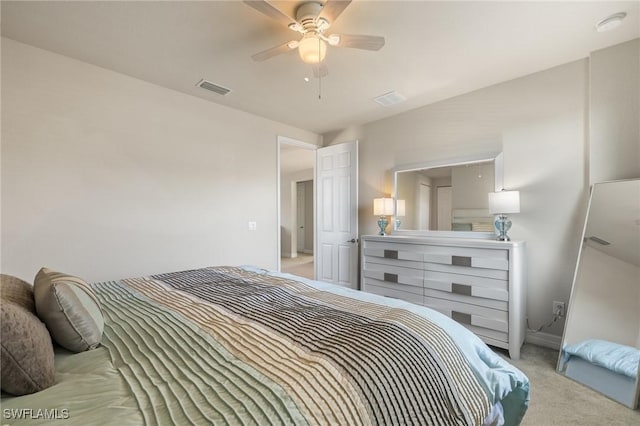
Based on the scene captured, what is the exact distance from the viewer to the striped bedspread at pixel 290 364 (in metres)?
0.67

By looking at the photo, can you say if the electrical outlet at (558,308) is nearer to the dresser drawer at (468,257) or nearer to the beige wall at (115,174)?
the dresser drawer at (468,257)

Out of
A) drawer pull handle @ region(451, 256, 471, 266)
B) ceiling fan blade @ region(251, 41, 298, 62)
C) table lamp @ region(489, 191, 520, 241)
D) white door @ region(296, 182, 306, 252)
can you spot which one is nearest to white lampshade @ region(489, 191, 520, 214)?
table lamp @ region(489, 191, 520, 241)

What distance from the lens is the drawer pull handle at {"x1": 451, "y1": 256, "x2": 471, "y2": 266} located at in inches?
99.8

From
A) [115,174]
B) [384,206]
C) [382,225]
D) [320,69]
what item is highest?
[320,69]

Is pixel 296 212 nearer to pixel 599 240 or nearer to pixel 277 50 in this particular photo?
pixel 277 50

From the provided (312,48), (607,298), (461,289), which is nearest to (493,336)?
(461,289)

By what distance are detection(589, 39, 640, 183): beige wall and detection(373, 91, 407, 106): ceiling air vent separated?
1.57m

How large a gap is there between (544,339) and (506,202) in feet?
4.27

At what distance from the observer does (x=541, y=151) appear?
2.53 m

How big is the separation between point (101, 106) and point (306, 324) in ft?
8.96

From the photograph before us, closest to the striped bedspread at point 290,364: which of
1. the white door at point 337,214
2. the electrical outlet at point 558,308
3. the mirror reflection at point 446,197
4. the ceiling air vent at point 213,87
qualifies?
the electrical outlet at point 558,308

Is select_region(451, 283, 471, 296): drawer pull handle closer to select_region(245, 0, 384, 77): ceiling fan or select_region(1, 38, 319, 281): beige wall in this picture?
select_region(245, 0, 384, 77): ceiling fan

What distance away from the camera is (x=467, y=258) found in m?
2.54

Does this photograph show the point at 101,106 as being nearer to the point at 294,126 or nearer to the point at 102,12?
the point at 102,12
